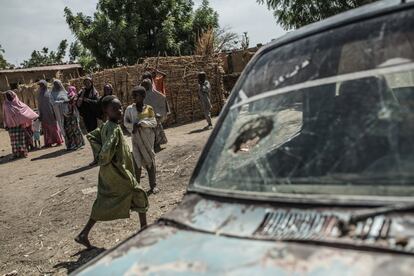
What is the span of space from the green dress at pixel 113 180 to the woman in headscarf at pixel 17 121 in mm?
8387

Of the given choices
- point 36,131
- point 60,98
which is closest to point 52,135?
point 36,131

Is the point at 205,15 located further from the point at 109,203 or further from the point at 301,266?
the point at 301,266

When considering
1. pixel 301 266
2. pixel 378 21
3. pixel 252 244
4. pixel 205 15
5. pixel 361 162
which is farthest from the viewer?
pixel 205 15

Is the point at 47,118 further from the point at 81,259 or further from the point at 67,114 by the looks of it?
the point at 81,259

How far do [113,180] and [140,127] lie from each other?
5.70 ft

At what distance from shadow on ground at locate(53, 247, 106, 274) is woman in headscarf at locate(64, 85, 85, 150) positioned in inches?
283

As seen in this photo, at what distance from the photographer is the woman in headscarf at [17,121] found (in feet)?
41.2

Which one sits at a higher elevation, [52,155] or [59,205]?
[52,155]

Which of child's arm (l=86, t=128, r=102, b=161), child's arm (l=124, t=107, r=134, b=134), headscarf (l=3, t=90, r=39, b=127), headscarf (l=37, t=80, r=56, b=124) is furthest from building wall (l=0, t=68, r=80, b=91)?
child's arm (l=86, t=128, r=102, b=161)

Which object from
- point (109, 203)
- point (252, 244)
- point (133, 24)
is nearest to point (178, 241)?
point (252, 244)

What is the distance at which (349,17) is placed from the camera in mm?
2070

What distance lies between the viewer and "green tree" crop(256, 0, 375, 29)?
14445mm

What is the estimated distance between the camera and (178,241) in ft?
5.70

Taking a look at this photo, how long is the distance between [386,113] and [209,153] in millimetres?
821
